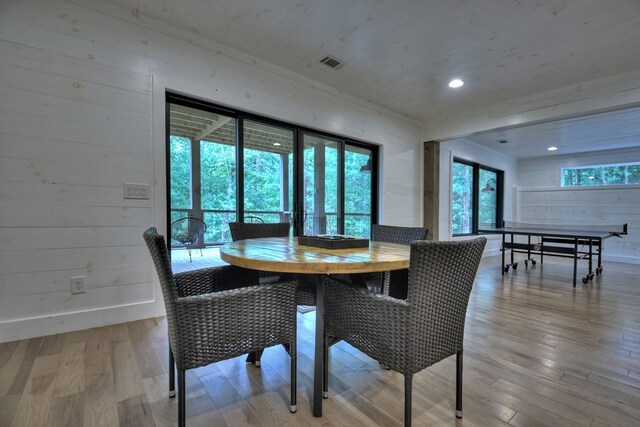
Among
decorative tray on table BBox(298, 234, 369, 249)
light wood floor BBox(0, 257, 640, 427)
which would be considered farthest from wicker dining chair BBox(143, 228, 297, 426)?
decorative tray on table BBox(298, 234, 369, 249)

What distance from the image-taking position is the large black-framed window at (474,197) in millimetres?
6020

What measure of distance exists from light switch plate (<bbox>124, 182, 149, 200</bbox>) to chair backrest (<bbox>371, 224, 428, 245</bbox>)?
197 centimetres

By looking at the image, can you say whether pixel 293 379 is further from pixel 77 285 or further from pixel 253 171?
pixel 253 171

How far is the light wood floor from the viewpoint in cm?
133

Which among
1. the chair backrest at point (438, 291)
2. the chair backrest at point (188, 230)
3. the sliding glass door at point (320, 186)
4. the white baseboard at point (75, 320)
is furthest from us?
the chair backrest at point (188, 230)

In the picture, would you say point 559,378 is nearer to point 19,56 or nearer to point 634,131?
point 19,56

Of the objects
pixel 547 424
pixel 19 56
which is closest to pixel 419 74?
pixel 547 424

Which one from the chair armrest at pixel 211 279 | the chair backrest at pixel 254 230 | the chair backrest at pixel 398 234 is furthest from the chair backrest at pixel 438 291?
the chair backrest at pixel 254 230

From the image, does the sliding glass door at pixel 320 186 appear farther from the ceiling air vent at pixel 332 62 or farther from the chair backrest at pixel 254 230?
the chair backrest at pixel 254 230

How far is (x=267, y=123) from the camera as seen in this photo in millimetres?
3383

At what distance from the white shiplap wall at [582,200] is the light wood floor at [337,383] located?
16.6ft

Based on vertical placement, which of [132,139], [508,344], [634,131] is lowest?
[508,344]

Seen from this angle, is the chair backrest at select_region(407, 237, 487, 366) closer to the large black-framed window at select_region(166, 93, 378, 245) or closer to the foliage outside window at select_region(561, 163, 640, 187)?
the large black-framed window at select_region(166, 93, 378, 245)

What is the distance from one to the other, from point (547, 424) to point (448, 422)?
0.44 m
